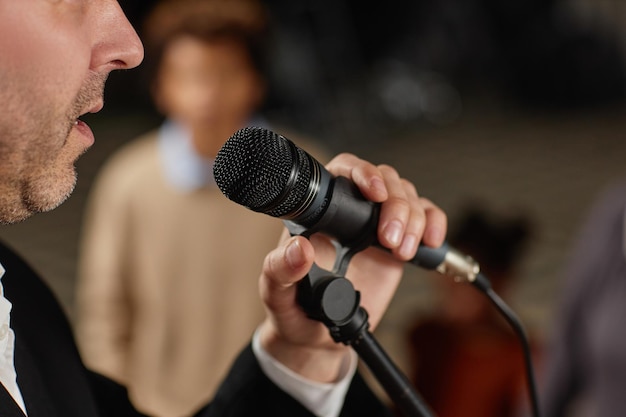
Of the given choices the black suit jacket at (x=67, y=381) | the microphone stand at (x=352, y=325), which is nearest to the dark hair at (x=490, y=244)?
the black suit jacket at (x=67, y=381)

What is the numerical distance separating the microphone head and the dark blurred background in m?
4.55

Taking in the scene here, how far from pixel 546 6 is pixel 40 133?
28.9ft

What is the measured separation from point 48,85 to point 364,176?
1.26 ft

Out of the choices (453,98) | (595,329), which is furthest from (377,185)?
(453,98)

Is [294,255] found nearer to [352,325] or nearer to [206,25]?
[352,325]

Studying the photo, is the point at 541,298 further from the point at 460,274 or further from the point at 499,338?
the point at 460,274

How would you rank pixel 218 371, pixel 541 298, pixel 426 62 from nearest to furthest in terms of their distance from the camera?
pixel 218 371
pixel 541 298
pixel 426 62

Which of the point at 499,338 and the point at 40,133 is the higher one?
the point at 40,133

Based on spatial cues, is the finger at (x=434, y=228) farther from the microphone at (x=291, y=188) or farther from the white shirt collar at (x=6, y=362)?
the white shirt collar at (x=6, y=362)

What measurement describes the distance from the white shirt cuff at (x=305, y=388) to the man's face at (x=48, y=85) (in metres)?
0.43

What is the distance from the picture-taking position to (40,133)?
88cm

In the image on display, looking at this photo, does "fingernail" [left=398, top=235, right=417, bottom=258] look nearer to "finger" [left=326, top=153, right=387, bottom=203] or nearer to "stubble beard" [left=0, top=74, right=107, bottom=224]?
"finger" [left=326, top=153, right=387, bottom=203]

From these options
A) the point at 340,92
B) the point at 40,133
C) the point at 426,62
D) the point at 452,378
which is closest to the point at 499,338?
the point at 452,378

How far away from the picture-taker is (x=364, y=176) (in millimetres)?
1077
